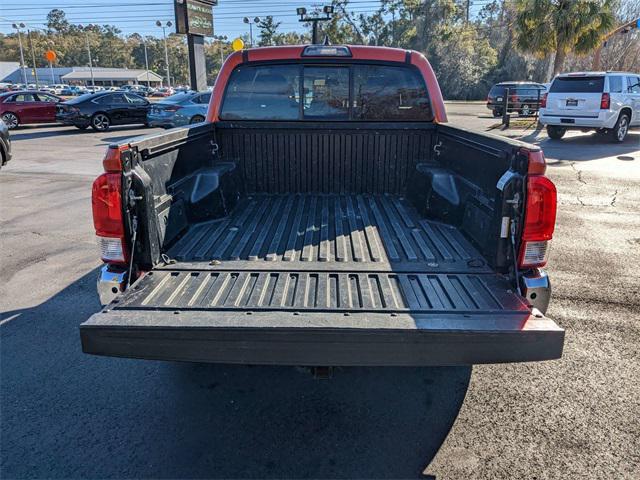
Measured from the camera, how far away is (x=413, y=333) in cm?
223

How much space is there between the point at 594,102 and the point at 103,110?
59.1 feet

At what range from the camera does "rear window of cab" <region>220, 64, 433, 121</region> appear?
4504 millimetres

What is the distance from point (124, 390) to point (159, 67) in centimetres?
13833

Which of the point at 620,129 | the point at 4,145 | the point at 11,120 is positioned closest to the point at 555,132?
the point at 620,129

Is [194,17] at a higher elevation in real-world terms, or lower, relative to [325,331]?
higher

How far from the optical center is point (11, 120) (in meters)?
20.7

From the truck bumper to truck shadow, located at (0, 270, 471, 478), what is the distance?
0.64 m

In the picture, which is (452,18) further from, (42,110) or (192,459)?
(192,459)

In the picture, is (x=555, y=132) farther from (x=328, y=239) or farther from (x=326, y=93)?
(x=328, y=239)

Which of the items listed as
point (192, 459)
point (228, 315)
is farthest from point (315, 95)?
point (192, 459)

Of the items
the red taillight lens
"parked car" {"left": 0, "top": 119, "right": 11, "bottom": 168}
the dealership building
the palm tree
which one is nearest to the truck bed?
the red taillight lens

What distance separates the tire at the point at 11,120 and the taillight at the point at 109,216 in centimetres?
2180

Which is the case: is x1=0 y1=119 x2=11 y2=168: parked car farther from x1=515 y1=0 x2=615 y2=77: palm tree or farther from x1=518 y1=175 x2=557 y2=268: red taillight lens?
x1=515 y1=0 x2=615 y2=77: palm tree

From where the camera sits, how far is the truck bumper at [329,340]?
7.34 ft
